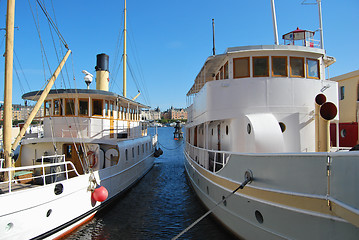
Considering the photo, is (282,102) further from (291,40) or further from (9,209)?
(9,209)

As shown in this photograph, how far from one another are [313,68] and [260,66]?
6.84 ft

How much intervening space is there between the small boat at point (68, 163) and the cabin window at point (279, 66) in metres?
8.32

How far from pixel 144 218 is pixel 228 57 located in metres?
7.77

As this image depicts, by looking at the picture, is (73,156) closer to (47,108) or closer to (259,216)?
(47,108)

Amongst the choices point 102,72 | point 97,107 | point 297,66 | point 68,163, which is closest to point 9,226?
point 68,163

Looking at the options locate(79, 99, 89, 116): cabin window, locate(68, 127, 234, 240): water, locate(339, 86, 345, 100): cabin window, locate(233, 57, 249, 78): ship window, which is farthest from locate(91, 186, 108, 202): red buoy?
locate(339, 86, 345, 100): cabin window

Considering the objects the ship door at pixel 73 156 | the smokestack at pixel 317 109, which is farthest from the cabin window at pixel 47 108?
the smokestack at pixel 317 109

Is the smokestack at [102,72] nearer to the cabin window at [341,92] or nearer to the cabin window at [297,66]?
the cabin window at [297,66]

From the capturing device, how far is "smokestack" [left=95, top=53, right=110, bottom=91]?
16516 millimetres

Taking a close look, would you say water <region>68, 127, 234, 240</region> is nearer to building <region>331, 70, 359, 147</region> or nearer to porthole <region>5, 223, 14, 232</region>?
porthole <region>5, 223, 14, 232</region>

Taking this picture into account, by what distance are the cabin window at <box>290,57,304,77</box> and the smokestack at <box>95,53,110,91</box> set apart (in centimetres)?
1257

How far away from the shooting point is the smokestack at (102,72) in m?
16.5

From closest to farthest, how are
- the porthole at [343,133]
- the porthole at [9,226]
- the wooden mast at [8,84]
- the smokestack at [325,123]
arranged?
the smokestack at [325,123] → the porthole at [9,226] → the wooden mast at [8,84] → the porthole at [343,133]

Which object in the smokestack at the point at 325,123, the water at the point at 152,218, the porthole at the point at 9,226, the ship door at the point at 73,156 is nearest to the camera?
the smokestack at the point at 325,123
